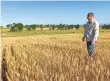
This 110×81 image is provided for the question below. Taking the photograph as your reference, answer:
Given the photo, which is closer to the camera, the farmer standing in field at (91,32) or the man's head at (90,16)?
the man's head at (90,16)

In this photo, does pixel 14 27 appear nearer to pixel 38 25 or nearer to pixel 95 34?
pixel 38 25

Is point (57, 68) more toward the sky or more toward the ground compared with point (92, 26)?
more toward the ground

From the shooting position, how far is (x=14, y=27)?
102 metres

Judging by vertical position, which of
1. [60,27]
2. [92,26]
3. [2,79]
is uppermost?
[92,26]

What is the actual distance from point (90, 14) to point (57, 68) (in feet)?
9.69

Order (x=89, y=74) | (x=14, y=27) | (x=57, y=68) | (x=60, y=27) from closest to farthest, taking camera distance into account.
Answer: (x=89, y=74) < (x=57, y=68) < (x=14, y=27) < (x=60, y=27)

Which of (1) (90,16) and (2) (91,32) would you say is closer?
(1) (90,16)

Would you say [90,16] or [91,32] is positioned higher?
[90,16]

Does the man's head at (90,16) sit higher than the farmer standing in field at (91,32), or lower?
higher

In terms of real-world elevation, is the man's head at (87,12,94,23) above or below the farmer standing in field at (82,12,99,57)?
above

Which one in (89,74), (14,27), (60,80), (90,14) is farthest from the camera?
(14,27)

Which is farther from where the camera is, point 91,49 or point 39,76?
point 91,49

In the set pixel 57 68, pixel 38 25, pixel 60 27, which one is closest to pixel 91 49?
pixel 57 68

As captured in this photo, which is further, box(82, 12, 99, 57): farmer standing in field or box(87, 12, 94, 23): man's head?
box(82, 12, 99, 57): farmer standing in field
